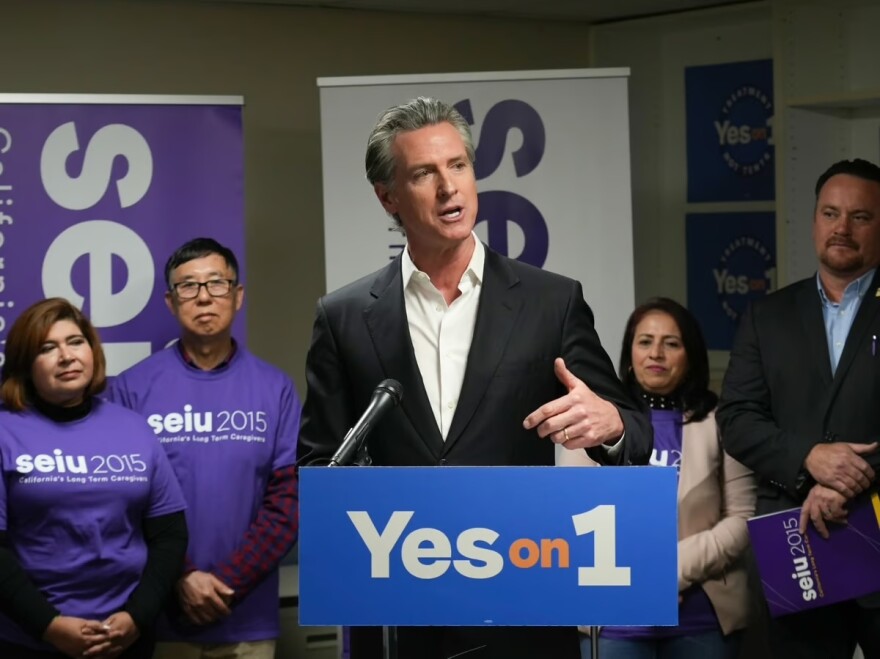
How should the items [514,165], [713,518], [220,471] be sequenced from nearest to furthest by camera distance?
[713,518] < [220,471] < [514,165]

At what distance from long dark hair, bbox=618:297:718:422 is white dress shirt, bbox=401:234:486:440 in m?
1.65

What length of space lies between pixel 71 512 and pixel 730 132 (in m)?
3.35

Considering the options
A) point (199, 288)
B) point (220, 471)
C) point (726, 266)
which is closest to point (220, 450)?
point (220, 471)

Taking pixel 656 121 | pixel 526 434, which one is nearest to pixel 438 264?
pixel 526 434

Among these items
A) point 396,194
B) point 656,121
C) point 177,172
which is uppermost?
point 656,121

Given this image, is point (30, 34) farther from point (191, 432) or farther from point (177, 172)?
point (191, 432)

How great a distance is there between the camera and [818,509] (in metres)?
3.34

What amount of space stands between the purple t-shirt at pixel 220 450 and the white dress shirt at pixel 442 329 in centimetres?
170

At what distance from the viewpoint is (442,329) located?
209 centimetres

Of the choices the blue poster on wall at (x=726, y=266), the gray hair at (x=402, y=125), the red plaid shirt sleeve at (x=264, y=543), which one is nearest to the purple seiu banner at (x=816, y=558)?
the red plaid shirt sleeve at (x=264, y=543)

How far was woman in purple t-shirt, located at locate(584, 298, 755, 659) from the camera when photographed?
3.46m

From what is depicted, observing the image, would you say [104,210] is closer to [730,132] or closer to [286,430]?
[286,430]

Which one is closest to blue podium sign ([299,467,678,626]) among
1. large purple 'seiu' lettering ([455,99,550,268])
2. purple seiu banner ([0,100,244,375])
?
purple seiu banner ([0,100,244,375])

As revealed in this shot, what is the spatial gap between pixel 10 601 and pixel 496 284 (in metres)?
1.83
